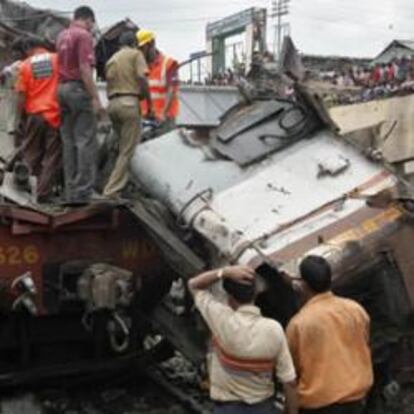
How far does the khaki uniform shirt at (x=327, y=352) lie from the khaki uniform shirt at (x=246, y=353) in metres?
Result: 0.20

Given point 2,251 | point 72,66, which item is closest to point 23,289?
point 2,251

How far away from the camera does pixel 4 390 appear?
7.80 meters

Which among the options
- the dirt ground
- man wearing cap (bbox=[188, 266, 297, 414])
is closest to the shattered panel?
the dirt ground

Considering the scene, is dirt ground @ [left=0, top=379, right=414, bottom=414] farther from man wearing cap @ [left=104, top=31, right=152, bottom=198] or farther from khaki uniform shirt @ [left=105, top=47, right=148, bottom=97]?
khaki uniform shirt @ [left=105, top=47, right=148, bottom=97]

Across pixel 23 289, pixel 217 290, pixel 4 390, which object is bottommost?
pixel 4 390

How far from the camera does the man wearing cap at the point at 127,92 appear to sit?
750 cm

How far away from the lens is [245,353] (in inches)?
173

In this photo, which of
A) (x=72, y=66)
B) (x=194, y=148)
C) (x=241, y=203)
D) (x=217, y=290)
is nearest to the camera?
(x=217, y=290)

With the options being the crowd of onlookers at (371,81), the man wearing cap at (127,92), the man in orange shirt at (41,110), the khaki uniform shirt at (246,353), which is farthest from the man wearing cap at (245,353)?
the crowd of onlookers at (371,81)

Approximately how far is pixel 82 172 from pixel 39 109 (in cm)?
93

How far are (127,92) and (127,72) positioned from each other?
164mm

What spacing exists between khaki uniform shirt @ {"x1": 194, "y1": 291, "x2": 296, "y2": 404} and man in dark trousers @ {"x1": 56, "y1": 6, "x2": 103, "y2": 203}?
315 centimetres

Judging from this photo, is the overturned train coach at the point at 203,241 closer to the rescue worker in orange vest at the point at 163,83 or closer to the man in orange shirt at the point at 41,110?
the man in orange shirt at the point at 41,110

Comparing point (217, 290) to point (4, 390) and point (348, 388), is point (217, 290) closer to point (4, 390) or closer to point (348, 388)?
point (348, 388)
